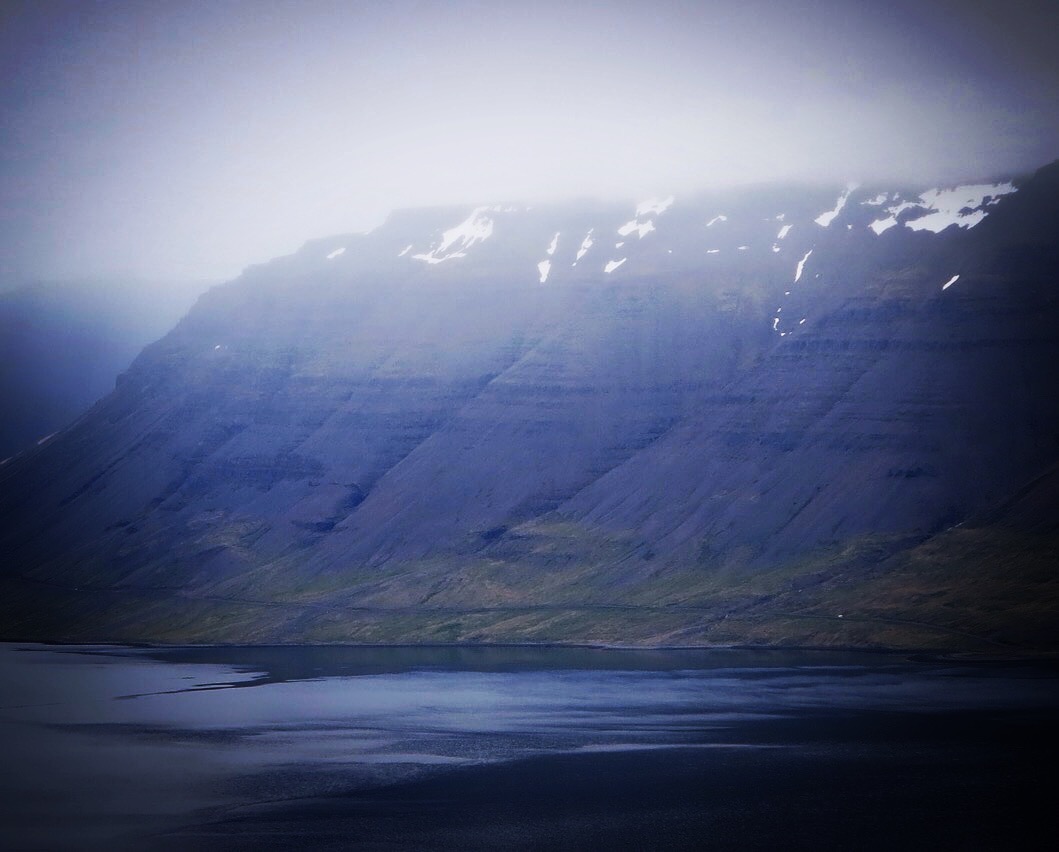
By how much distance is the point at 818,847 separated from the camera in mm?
56938

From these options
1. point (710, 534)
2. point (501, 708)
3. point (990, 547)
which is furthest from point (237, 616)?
point (990, 547)

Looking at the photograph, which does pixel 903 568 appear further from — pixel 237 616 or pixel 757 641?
pixel 237 616

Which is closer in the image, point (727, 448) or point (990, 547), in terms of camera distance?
point (990, 547)

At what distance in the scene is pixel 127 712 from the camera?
10425 centimetres

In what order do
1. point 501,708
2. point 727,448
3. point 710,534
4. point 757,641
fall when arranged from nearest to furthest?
point 501,708 < point 757,641 < point 710,534 < point 727,448

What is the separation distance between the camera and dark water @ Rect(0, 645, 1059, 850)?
199 ft

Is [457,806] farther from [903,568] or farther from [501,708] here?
[903,568]

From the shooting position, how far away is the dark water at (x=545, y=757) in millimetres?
60750

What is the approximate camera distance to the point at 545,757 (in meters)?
79.5

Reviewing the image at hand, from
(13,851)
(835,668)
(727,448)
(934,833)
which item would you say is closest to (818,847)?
(934,833)

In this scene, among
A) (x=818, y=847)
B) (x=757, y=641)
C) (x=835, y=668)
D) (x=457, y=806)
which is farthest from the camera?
(x=757, y=641)

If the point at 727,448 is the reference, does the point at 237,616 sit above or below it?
below

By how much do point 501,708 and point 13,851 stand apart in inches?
1900

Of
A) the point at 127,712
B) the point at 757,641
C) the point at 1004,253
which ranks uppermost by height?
the point at 1004,253
